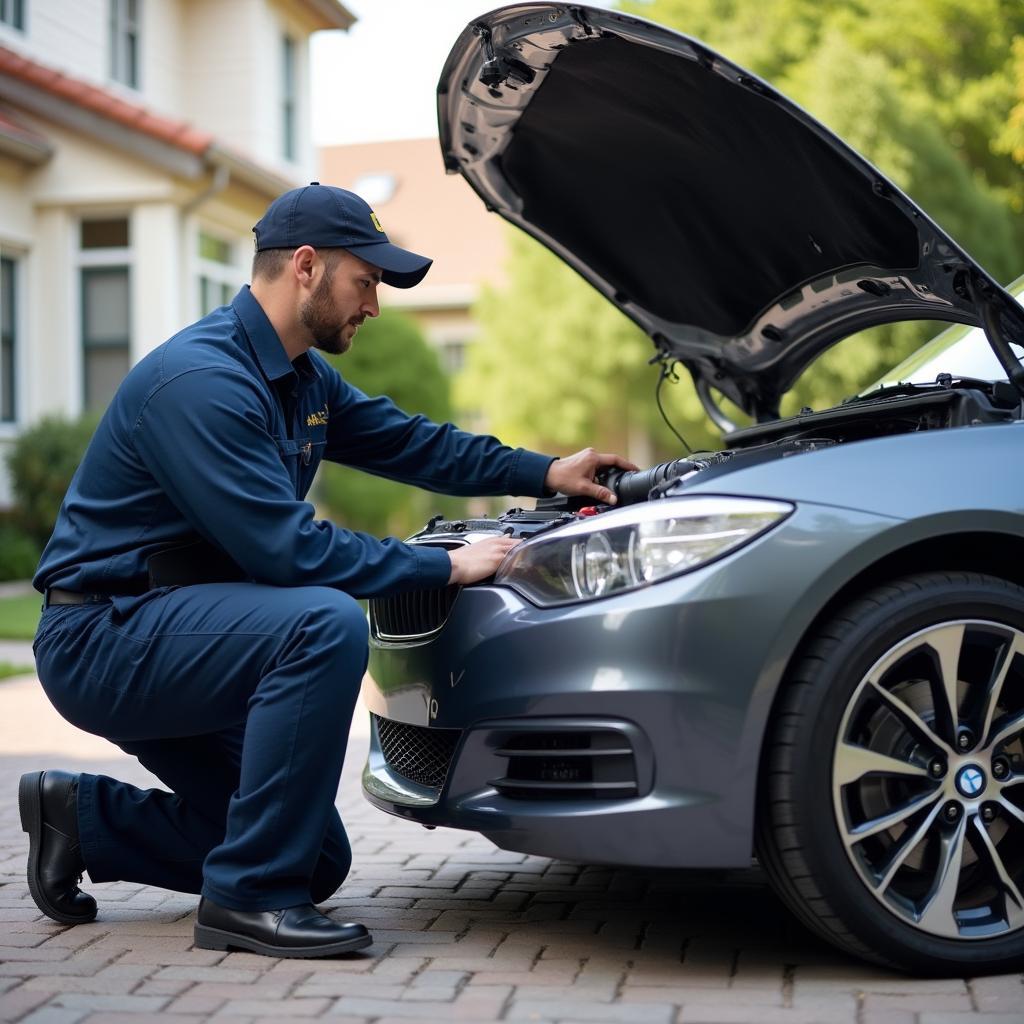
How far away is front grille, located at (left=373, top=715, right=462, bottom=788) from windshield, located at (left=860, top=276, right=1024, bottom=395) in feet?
5.21

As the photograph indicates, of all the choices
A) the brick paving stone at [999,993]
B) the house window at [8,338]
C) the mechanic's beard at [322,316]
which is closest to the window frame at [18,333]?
the house window at [8,338]

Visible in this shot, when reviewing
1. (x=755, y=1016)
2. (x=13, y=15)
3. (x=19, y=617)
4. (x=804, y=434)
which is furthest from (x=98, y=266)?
(x=755, y=1016)

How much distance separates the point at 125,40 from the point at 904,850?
17884 mm

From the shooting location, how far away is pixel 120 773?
5930 mm

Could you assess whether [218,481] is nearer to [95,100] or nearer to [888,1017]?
[888,1017]

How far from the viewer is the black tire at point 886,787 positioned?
297 cm

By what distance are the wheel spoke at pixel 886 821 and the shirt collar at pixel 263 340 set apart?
5.54ft

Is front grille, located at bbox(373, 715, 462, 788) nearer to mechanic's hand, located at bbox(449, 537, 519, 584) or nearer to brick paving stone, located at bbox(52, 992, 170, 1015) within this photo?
mechanic's hand, located at bbox(449, 537, 519, 584)

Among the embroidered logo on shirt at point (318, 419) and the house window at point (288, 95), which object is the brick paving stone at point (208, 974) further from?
the house window at point (288, 95)

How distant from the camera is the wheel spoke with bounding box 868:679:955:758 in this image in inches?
119

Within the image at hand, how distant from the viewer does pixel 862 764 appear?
9.90ft

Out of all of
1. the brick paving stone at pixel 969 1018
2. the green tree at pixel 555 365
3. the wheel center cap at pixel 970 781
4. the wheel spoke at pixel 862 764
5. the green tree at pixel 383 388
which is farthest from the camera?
the green tree at pixel 555 365

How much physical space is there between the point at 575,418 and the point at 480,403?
2.70 m

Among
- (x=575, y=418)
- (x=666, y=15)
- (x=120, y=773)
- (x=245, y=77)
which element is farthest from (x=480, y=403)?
(x=120, y=773)
